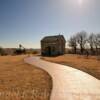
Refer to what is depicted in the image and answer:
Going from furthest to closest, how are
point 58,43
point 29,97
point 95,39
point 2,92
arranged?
point 95,39 → point 58,43 → point 2,92 → point 29,97

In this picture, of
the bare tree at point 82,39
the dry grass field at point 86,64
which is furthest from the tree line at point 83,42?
the dry grass field at point 86,64

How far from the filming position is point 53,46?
159ft

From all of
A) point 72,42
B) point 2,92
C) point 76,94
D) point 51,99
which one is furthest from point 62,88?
point 72,42

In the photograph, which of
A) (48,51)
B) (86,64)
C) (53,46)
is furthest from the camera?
(48,51)

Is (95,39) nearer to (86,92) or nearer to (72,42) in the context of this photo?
(72,42)

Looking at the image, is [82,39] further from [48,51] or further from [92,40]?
[48,51]

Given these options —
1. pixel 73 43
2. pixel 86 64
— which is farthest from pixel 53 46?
pixel 86 64

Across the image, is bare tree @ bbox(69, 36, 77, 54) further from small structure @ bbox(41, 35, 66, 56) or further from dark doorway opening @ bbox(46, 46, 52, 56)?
dark doorway opening @ bbox(46, 46, 52, 56)

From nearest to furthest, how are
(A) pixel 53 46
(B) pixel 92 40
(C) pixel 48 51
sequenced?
(A) pixel 53 46 < (C) pixel 48 51 < (B) pixel 92 40

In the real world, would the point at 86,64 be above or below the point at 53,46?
below

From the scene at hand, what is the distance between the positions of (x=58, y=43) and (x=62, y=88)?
39.3 metres

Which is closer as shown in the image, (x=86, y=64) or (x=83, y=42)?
(x=86, y=64)

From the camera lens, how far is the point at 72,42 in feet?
222

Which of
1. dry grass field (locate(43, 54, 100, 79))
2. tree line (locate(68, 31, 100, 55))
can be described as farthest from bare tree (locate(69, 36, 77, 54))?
dry grass field (locate(43, 54, 100, 79))
